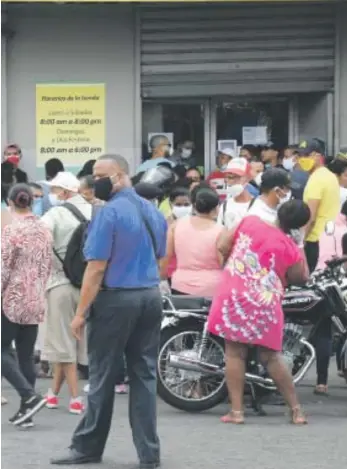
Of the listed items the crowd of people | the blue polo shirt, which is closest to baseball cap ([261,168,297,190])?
the crowd of people

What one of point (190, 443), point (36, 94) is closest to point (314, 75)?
point (36, 94)

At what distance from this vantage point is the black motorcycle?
9.78 meters

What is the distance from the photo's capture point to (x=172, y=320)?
9.91m

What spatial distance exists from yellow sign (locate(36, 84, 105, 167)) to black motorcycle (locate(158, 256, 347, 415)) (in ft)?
19.7

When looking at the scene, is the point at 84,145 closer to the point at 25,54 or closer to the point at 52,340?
the point at 25,54

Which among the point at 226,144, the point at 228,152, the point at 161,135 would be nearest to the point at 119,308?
the point at 228,152

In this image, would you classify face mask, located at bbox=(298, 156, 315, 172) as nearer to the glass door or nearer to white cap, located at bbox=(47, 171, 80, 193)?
the glass door

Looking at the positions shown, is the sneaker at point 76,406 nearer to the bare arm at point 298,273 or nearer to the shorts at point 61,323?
the shorts at point 61,323

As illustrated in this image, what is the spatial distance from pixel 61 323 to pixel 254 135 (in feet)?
21.4

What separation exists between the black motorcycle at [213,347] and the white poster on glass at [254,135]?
19.7ft

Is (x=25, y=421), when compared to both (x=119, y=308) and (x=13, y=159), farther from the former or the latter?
(x=13, y=159)

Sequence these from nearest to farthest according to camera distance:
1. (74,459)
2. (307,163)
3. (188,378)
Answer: (74,459)
(188,378)
(307,163)

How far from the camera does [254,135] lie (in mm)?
16000

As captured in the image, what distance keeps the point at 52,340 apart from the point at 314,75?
6.79 metres
